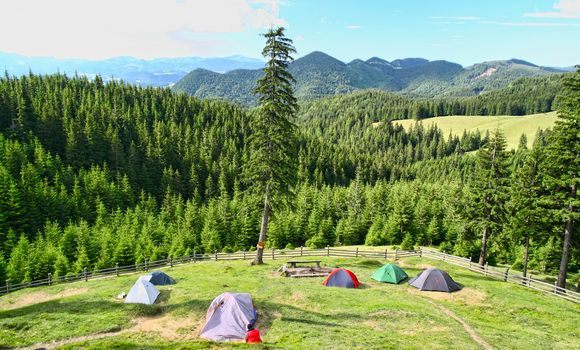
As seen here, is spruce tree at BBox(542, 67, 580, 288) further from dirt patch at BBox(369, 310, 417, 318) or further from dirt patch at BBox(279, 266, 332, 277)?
dirt patch at BBox(279, 266, 332, 277)

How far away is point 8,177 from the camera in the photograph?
68.2 meters

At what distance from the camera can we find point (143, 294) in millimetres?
24750

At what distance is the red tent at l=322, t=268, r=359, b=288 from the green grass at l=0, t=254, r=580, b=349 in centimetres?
91

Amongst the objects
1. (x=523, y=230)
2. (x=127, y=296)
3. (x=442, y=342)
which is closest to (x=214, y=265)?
(x=127, y=296)

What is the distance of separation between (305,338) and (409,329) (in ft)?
20.2

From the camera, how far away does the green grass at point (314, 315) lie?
17.8m

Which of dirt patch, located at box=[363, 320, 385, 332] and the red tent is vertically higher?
dirt patch, located at box=[363, 320, 385, 332]

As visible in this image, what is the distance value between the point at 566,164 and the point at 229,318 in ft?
95.2

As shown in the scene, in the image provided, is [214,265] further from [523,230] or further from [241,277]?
[523,230]

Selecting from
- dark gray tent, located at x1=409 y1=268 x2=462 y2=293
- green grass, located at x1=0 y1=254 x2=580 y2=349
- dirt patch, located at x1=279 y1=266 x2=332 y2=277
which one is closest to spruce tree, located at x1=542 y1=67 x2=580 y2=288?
green grass, located at x1=0 y1=254 x2=580 y2=349

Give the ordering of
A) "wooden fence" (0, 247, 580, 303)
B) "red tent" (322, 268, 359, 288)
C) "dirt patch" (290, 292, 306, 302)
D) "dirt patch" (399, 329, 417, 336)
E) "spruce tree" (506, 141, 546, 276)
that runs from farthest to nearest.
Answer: "wooden fence" (0, 247, 580, 303)
"spruce tree" (506, 141, 546, 276)
"red tent" (322, 268, 359, 288)
"dirt patch" (290, 292, 306, 302)
"dirt patch" (399, 329, 417, 336)

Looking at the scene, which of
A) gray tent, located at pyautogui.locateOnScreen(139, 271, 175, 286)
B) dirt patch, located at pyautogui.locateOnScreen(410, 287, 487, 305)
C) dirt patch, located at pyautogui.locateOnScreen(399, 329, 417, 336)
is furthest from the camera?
gray tent, located at pyautogui.locateOnScreen(139, 271, 175, 286)

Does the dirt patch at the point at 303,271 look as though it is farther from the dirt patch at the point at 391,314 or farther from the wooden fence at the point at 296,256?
the dirt patch at the point at 391,314

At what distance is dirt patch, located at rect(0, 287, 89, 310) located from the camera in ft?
92.1
